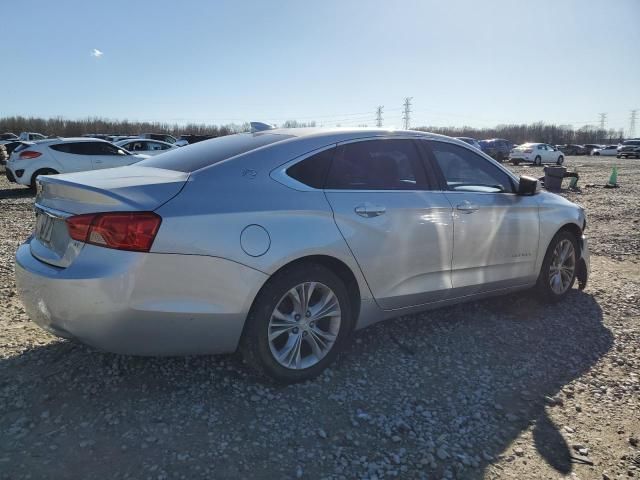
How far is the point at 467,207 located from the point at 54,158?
12.6 m

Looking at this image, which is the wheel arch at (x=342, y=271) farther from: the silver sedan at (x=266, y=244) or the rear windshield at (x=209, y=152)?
the rear windshield at (x=209, y=152)

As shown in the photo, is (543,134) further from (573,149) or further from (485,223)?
(485,223)

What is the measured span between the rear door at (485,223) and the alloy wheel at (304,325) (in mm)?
1192

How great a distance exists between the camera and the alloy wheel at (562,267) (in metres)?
4.82

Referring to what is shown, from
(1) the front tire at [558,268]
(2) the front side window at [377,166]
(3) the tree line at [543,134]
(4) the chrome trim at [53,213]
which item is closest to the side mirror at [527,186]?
(1) the front tire at [558,268]

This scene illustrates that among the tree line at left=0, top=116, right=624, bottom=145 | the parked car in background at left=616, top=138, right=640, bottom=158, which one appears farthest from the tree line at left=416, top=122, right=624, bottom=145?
the parked car in background at left=616, top=138, right=640, bottom=158

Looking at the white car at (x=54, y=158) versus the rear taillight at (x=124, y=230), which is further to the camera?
the white car at (x=54, y=158)

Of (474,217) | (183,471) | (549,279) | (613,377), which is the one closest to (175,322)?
(183,471)

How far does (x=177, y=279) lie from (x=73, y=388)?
3.56ft

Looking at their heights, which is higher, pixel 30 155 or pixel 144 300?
pixel 30 155

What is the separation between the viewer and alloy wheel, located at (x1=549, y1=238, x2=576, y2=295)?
15.8 feet

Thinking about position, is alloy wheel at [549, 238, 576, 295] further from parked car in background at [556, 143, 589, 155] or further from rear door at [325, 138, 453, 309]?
parked car in background at [556, 143, 589, 155]

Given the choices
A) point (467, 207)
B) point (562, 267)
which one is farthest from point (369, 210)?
point (562, 267)

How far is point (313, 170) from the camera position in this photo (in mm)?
3221
